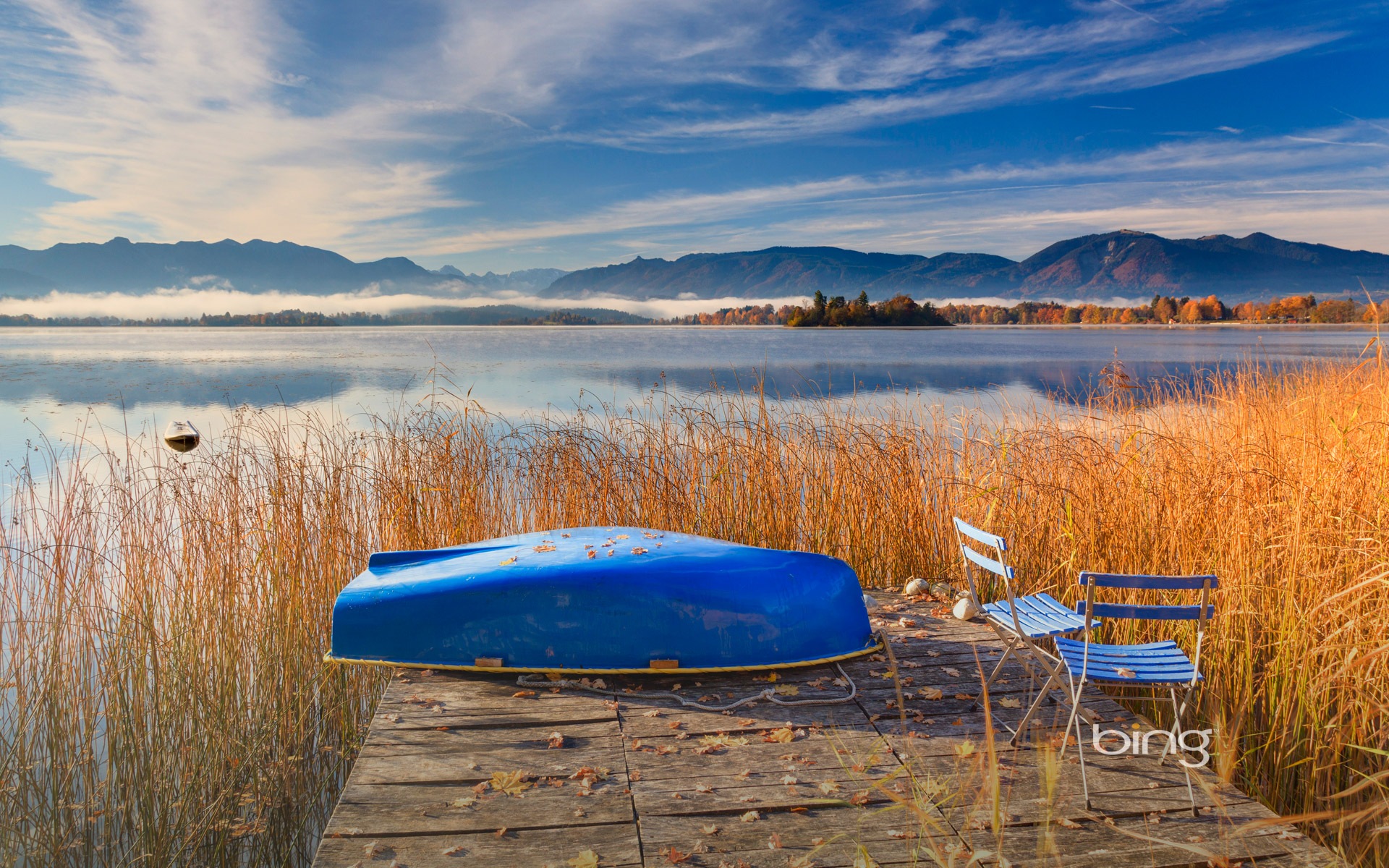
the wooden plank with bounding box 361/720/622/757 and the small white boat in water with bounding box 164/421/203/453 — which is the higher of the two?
the small white boat in water with bounding box 164/421/203/453

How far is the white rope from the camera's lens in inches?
122

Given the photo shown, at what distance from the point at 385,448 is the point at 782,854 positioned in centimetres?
479

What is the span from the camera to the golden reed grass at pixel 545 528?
3107 millimetres

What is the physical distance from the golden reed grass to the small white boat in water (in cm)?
13

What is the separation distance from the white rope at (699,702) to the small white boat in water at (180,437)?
384 cm

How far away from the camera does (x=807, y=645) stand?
3428mm

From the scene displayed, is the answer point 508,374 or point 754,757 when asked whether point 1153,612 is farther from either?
point 508,374

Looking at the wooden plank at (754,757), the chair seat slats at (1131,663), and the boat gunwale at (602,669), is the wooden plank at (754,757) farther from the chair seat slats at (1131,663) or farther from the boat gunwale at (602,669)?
the chair seat slats at (1131,663)

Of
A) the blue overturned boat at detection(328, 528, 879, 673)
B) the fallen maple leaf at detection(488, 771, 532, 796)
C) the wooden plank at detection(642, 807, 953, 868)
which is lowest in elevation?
the wooden plank at detection(642, 807, 953, 868)

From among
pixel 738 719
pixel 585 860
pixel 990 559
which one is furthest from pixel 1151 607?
pixel 585 860

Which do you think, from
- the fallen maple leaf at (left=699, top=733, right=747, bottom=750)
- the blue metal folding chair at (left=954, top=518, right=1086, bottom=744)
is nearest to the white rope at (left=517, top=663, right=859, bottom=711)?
the fallen maple leaf at (left=699, top=733, right=747, bottom=750)

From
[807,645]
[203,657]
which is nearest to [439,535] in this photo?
[203,657]
